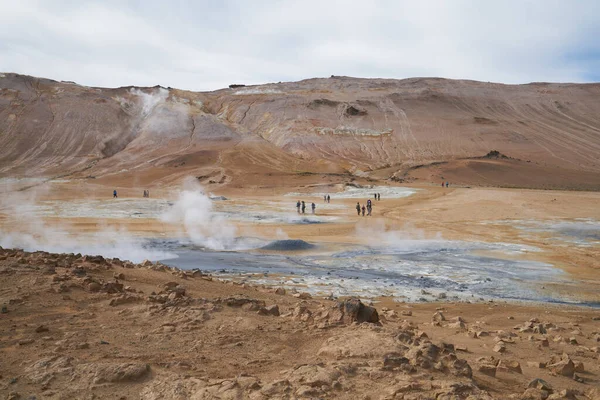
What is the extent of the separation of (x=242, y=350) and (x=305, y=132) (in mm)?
85431

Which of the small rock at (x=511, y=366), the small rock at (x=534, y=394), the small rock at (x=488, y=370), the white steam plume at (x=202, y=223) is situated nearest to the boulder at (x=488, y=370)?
the small rock at (x=488, y=370)

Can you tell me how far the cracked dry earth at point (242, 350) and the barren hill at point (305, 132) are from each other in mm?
56636

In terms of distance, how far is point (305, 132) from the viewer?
297 ft

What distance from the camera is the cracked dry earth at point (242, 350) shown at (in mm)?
5129

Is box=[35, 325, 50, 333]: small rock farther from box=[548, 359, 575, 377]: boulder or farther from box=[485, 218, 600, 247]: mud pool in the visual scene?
box=[485, 218, 600, 247]: mud pool

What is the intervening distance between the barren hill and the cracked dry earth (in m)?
56.6

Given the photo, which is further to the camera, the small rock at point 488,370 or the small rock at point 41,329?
the small rock at point 41,329

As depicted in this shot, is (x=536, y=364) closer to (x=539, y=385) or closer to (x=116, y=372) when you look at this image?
(x=539, y=385)

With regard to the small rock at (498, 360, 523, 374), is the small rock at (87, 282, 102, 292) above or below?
above

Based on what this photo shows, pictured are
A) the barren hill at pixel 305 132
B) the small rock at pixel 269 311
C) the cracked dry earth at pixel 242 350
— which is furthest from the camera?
the barren hill at pixel 305 132

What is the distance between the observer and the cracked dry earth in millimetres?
5129

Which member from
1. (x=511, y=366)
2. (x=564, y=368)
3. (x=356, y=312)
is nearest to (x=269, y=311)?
(x=356, y=312)

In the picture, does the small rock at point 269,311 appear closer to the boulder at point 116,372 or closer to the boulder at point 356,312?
the boulder at point 356,312

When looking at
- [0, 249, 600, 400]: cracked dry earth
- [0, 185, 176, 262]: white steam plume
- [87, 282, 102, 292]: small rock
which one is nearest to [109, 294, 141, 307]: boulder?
[0, 249, 600, 400]: cracked dry earth
